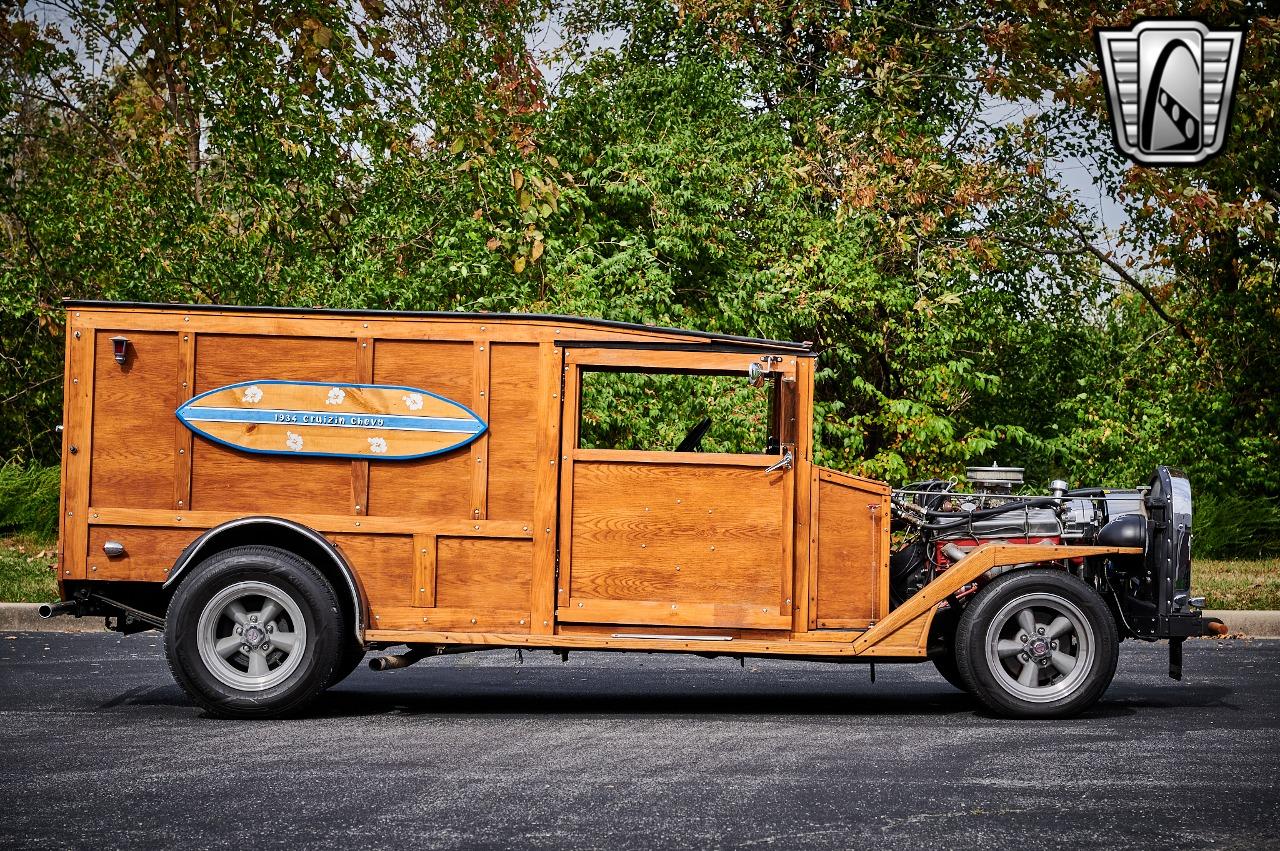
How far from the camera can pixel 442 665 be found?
10758 mm

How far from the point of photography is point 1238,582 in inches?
567

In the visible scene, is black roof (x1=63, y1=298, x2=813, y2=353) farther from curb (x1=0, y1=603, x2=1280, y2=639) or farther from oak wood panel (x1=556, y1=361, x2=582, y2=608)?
curb (x1=0, y1=603, x2=1280, y2=639)

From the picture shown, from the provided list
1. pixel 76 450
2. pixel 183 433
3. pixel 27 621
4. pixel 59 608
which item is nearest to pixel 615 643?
pixel 183 433

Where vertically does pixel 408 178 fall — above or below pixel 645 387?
above

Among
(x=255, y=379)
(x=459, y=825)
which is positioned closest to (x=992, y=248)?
(x=255, y=379)

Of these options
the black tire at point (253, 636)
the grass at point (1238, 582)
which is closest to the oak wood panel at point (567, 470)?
the black tire at point (253, 636)

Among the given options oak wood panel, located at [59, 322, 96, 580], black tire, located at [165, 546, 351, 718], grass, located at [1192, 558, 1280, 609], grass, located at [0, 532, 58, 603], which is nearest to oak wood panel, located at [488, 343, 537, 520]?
black tire, located at [165, 546, 351, 718]

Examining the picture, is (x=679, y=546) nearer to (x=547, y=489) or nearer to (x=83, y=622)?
(x=547, y=489)

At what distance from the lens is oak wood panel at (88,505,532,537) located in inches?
311

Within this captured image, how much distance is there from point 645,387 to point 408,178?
369 cm

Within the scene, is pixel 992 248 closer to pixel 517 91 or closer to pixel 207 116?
pixel 517 91

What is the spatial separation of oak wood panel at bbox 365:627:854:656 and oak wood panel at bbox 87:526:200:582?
47.7 inches

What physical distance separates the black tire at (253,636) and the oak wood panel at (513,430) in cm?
113

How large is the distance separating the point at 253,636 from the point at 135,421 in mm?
1443
